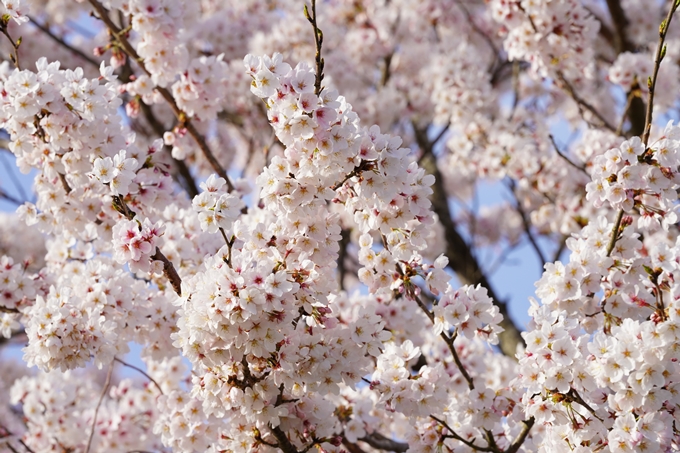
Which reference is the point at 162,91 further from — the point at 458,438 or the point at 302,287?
the point at 458,438

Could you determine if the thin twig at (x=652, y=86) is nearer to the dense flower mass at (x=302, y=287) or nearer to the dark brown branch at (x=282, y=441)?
the dense flower mass at (x=302, y=287)

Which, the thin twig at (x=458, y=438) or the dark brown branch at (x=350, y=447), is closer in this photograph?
the thin twig at (x=458, y=438)

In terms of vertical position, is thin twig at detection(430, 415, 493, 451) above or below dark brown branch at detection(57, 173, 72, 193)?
below

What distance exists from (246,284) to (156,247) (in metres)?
0.67

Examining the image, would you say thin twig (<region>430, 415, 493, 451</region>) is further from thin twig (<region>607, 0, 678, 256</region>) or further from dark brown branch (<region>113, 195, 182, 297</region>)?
dark brown branch (<region>113, 195, 182, 297</region>)

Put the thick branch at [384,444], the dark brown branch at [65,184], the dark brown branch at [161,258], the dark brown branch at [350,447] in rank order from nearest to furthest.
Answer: the dark brown branch at [161,258]
the dark brown branch at [65,184]
the dark brown branch at [350,447]
the thick branch at [384,444]

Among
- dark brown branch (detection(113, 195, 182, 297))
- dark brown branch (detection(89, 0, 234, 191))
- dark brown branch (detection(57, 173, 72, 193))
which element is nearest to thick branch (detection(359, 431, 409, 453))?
dark brown branch (detection(113, 195, 182, 297))

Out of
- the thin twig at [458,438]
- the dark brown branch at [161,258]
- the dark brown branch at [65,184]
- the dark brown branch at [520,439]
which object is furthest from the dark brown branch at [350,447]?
the dark brown branch at [65,184]

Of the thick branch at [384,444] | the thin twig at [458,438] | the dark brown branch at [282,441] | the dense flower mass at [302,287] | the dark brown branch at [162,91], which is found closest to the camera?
the dense flower mass at [302,287]

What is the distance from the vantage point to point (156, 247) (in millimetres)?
3342

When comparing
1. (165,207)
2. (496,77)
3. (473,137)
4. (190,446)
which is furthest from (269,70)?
(496,77)

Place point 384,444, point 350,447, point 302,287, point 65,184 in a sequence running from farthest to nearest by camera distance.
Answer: point 384,444
point 350,447
point 65,184
point 302,287

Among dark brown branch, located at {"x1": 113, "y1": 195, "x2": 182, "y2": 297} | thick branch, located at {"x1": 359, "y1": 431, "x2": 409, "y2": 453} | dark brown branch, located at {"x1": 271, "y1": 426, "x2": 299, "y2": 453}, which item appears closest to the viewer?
dark brown branch, located at {"x1": 113, "y1": 195, "x2": 182, "y2": 297}

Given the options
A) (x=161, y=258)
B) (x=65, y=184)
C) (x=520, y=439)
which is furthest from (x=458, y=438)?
(x=65, y=184)
